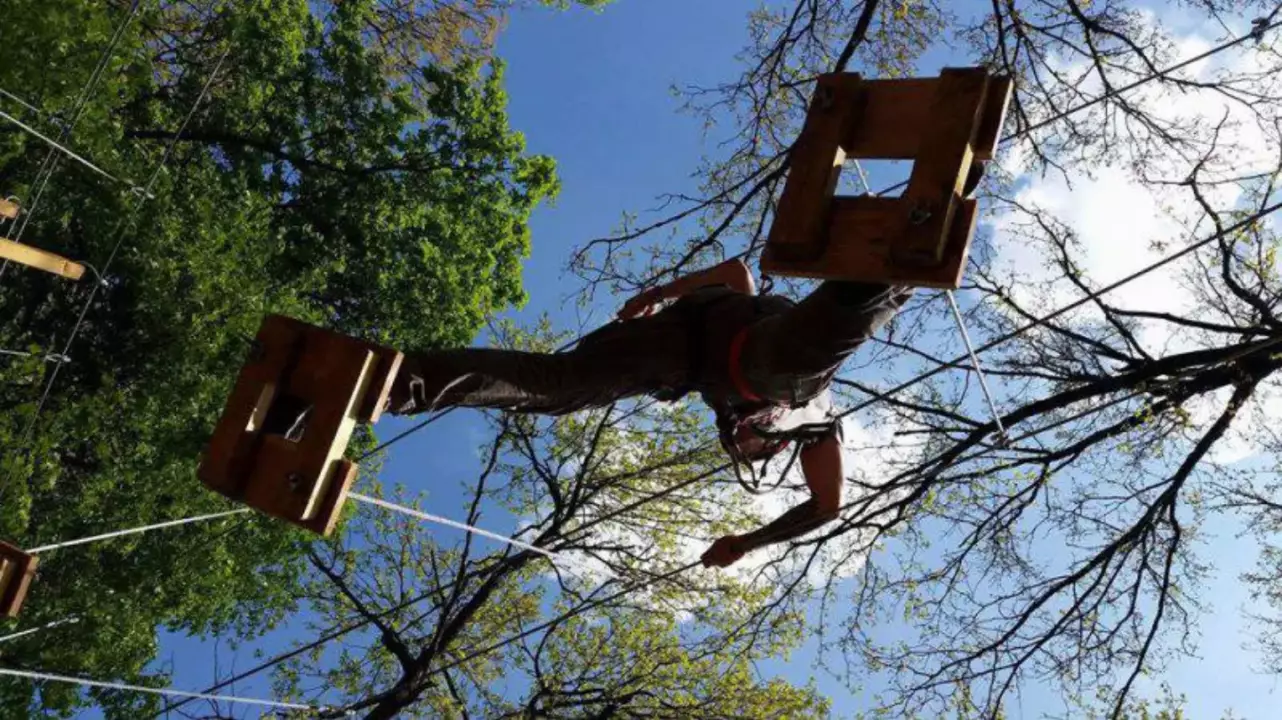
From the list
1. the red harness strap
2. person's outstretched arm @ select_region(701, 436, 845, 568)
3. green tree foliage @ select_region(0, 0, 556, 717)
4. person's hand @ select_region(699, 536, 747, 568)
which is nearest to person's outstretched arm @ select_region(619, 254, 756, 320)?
the red harness strap

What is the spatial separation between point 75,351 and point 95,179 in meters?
1.60

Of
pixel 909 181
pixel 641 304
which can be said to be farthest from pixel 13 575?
pixel 909 181

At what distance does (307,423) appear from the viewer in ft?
8.67

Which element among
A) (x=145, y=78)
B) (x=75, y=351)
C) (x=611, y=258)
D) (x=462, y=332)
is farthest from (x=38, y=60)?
(x=462, y=332)

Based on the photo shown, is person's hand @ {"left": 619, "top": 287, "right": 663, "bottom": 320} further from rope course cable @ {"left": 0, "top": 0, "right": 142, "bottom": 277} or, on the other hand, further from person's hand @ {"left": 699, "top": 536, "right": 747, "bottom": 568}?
rope course cable @ {"left": 0, "top": 0, "right": 142, "bottom": 277}

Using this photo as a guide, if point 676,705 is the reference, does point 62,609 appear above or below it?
below

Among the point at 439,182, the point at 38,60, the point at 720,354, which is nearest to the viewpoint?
the point at 720,354

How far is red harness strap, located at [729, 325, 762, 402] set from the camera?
3.59 meters

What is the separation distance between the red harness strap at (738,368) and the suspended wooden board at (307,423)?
144 centimetres

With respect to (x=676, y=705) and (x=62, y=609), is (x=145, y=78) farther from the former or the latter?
(x=676, y=705)

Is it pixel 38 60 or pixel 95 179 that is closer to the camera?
pixel 38 60

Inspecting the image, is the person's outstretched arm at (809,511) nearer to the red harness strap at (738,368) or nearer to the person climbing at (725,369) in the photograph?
the person climbing at (725,369)

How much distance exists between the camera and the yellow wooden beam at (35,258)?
155 inches

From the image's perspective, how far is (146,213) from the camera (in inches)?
333
